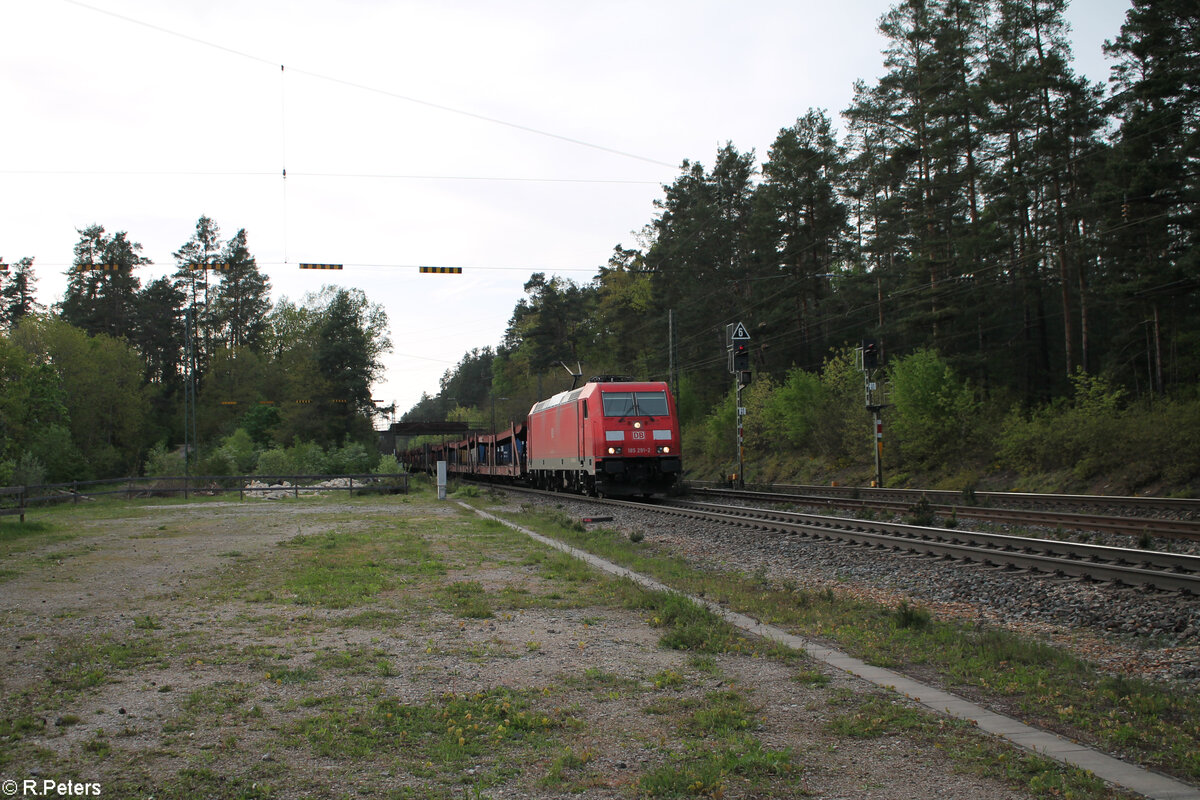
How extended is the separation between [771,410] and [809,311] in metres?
8.50

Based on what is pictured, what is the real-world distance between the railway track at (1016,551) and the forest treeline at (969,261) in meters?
10.4

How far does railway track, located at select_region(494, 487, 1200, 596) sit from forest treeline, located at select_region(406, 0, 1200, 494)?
10.4 m

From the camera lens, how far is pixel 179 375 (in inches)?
3029

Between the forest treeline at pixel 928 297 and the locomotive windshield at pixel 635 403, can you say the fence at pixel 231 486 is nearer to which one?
the forest treeline at pixel 928 297

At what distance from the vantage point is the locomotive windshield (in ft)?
80.3

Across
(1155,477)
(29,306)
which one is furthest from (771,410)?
(29,306)

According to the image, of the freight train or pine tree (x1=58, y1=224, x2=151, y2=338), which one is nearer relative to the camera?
the freight train

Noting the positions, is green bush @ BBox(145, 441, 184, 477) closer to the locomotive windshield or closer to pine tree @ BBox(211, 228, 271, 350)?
the locomotive windshield

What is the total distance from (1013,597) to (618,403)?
16.2 metres

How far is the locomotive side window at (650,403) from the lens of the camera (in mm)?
24922

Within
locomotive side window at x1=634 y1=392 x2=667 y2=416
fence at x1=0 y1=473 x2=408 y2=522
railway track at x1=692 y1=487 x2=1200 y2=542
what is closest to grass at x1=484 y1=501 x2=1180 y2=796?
railway track at x1=692 y1=487 x2=1200 y2=542

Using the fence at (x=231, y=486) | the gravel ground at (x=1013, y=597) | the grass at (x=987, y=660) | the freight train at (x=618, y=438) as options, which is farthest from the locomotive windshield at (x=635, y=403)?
the grass at (x=987, y=660)

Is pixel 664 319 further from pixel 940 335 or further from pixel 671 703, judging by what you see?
pixel 671 703

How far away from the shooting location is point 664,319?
5050cm
